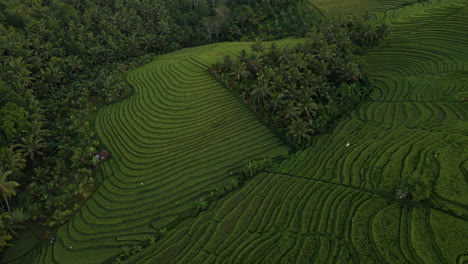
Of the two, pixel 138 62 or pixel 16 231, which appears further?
pixel 138 62

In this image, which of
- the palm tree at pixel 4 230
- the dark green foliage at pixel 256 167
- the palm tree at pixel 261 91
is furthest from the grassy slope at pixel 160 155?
the palm tree at pixel 261 91

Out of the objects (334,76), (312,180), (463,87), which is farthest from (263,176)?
(463,87)

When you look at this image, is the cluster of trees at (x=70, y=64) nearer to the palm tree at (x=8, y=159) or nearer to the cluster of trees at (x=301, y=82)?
the palm tree at (x=8, y=159)

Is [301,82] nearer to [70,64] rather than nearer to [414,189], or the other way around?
[414,189]

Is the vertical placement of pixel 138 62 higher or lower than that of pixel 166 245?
higher

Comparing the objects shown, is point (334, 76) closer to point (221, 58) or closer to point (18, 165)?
point (221, 58)

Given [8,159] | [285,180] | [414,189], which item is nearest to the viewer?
[414,189]

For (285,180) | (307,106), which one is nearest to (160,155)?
(285,180)

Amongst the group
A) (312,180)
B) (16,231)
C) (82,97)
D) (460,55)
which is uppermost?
(460,55)
